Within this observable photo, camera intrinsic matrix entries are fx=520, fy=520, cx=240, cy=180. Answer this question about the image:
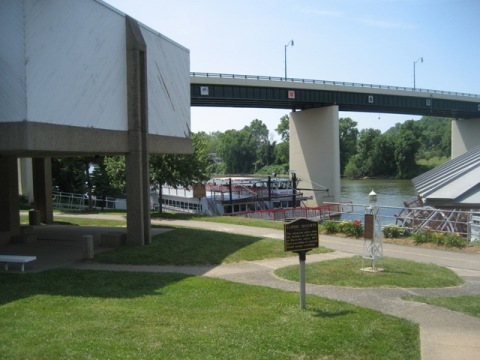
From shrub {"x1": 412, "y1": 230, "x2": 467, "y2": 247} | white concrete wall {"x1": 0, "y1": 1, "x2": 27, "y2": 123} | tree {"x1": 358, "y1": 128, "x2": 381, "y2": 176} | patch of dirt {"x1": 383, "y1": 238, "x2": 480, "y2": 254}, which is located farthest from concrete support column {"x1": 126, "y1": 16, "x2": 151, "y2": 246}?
tree {"x1": 358, "y1": 128, "x2": 381, "y2": 176}

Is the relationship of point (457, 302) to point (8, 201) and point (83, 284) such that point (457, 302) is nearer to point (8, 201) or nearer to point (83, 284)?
point (83, 284)

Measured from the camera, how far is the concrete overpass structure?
51031 millimetres

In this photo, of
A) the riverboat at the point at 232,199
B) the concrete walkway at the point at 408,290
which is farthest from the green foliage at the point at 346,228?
the riverboat at the point at 232,199

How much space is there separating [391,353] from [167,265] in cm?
902

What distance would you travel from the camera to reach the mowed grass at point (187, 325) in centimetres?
699

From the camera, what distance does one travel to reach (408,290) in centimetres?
1148

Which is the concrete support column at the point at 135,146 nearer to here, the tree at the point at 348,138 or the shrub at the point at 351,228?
the shrub at the point at 351,228

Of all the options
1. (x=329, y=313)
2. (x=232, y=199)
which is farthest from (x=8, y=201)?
(x=232, y=199)

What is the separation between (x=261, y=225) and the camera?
25375 mm

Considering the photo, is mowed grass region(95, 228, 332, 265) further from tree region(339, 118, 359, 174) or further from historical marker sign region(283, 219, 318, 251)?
tree region(339, 118, 359, 174)

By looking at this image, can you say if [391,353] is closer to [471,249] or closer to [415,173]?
[471,249]

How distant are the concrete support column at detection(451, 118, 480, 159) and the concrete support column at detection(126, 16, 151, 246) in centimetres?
7662

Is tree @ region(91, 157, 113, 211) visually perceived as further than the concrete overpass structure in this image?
No

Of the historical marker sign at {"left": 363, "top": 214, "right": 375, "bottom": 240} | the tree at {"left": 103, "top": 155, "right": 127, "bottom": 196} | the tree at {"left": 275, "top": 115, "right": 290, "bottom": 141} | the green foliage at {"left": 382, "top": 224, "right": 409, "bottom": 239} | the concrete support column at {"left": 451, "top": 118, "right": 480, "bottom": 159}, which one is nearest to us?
the historical marker sign at {"left": 363, "top": 214, "right": 375, "bottom": 240}
